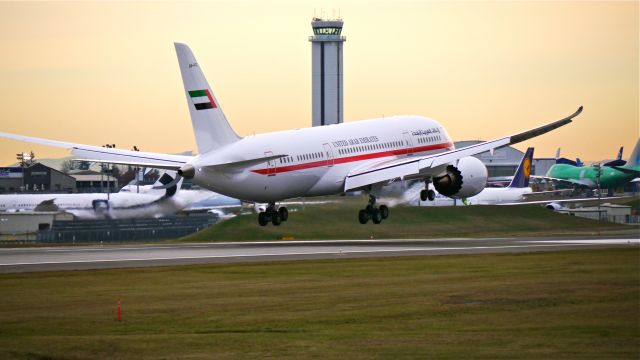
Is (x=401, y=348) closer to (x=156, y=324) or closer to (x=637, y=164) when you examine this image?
(x=156, y=324)

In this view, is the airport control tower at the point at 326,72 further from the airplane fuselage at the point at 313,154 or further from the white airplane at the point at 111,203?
the airplane fuselage at the point at 313,154

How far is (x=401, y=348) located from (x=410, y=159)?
37896 mm

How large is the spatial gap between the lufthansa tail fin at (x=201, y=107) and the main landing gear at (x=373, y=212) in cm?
1203

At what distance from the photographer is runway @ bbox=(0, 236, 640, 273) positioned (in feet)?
165

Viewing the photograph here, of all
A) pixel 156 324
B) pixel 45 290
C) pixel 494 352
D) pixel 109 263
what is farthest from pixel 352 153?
pixel 494 352

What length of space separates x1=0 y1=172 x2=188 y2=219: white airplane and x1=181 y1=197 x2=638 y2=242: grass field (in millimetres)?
6198

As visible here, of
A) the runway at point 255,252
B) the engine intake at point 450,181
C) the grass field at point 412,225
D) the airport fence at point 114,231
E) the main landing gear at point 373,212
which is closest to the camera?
the runway at point 255,252

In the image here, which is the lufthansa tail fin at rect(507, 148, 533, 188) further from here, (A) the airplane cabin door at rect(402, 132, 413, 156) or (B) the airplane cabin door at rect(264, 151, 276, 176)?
(B) the airplane cabin door at rect(264, 151, 276, 176)

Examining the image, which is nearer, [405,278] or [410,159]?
[405,278]

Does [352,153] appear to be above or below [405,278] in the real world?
above

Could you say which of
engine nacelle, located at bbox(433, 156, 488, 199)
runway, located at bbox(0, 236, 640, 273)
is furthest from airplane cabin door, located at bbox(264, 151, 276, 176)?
engine nacelle, located at bbox(433, 156, 488, 199)

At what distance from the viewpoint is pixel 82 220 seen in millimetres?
87062

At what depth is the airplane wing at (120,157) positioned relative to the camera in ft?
191

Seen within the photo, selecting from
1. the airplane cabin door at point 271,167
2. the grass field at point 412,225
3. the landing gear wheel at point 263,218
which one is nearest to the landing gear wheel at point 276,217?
the landing gear wheel at point 263,218
